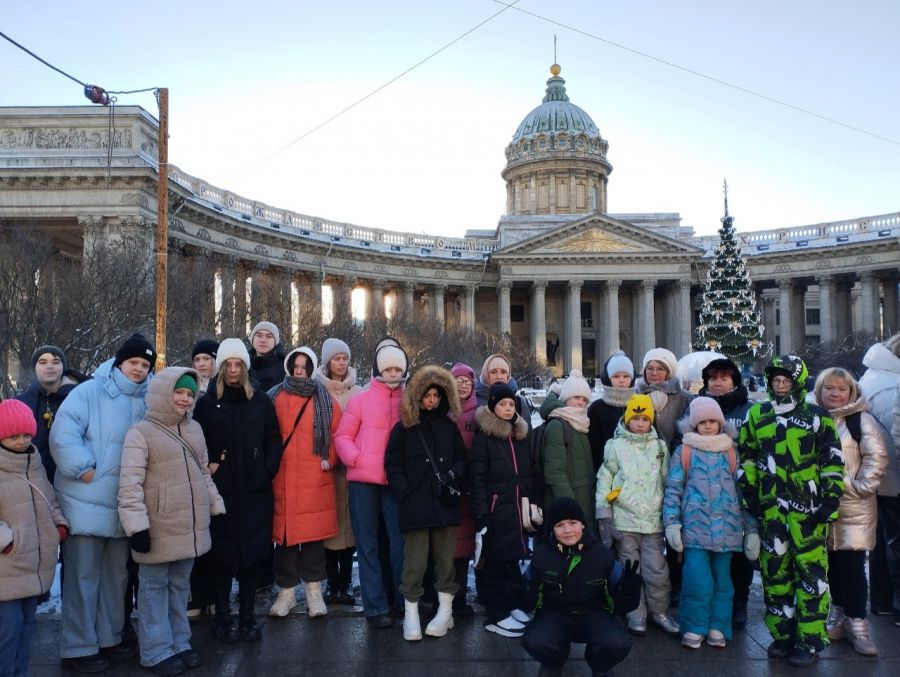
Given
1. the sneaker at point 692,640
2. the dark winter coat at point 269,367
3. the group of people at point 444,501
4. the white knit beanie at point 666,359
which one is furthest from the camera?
the dark winter coat at point 269,367

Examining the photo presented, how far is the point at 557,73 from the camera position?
269 feet

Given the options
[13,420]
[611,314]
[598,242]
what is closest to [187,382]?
[13,420]

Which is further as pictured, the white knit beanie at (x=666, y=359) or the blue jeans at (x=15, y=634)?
the white knit beanie at (x=666, y=359)

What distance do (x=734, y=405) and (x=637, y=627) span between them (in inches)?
87.8

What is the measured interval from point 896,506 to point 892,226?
166ft

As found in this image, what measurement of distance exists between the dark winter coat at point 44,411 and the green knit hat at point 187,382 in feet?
4.63

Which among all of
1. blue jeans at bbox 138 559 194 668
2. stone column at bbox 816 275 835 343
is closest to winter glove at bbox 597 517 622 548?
blue jeans at bbox 138 559 194 668

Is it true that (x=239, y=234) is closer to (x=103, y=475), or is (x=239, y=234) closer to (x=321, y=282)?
(x=321, y=282)

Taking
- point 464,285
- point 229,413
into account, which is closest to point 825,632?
point 229,413

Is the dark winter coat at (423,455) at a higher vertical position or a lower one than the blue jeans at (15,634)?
higher

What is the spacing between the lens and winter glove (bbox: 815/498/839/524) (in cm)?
521

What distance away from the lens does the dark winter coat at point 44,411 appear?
5688 mm

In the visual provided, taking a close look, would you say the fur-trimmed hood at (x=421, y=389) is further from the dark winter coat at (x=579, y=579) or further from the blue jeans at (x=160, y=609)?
the blue jeans at (x=160, y=609)

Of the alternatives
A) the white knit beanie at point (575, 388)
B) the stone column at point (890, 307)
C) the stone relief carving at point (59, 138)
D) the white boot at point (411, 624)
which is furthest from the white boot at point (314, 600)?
the stone column at point (890, 307)
